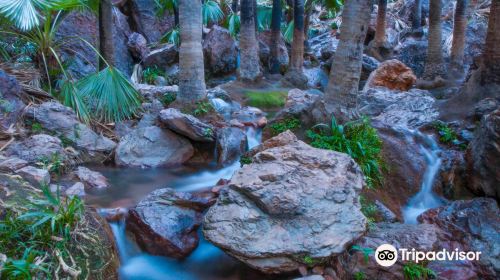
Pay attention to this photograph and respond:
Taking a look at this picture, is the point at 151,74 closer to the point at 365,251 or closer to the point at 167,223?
the point at 167,223

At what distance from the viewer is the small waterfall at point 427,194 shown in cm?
543

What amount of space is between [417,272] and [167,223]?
2.49m

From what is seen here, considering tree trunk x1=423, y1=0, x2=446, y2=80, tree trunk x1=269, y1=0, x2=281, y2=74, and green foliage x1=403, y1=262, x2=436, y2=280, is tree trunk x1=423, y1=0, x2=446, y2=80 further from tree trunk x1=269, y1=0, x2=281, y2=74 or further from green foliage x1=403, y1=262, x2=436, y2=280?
green foliage x1=403, y1=262, x2=436, y2=280

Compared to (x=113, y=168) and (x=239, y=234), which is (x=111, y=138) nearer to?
(x=113, y=168)

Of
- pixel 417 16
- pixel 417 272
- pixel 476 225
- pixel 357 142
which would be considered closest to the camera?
pixel 417 272

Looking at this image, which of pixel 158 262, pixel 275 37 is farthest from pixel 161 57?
pixel 158 262

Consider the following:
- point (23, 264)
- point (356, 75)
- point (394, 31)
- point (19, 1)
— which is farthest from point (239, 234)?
point (394, 31)

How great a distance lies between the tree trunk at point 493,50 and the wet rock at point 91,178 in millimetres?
6432

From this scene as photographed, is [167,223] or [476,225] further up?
[167,223]

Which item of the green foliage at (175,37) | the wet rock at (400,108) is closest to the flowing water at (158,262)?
the wet rock at (400,108)

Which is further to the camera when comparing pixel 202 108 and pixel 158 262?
pixel 202 108

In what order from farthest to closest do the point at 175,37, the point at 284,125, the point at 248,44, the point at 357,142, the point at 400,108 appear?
1. the point at 175,37
2. the point at 248,44
3. the point at 400,108
4. the point at 284,125
5. the point at 357,142

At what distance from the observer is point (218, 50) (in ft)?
44.4

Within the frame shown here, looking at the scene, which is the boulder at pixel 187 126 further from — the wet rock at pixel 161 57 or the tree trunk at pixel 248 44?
the wet rock at pixel 161 57
